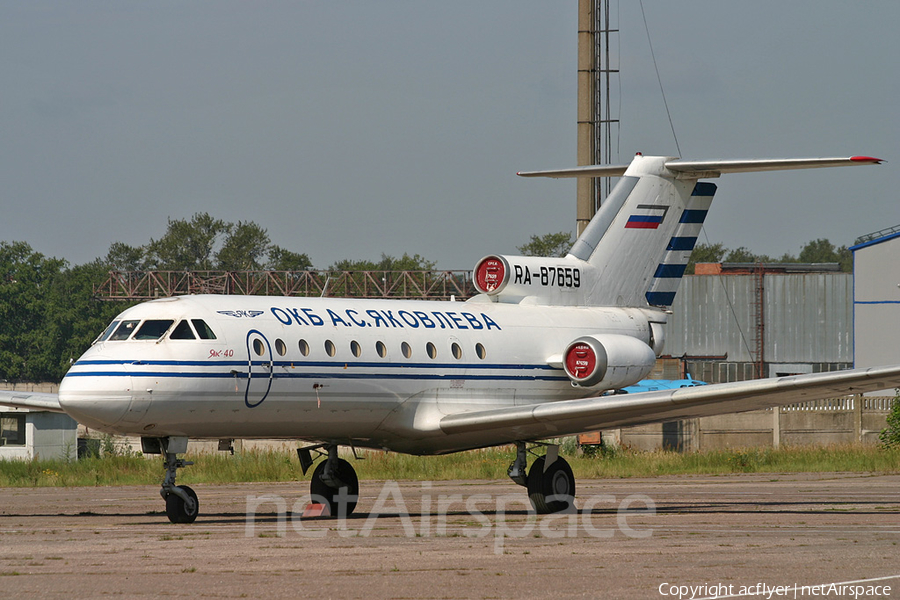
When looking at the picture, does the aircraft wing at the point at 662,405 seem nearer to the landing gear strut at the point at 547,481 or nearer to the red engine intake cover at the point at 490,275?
the landing gear strut at the point at 547,481

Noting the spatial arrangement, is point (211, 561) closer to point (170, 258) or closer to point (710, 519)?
point (710, 519)

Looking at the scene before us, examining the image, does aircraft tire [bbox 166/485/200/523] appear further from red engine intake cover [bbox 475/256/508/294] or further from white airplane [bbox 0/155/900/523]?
red engine intake cover [bbox 475/256/508/294]

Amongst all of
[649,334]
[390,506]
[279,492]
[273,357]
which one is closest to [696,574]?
[273,357]

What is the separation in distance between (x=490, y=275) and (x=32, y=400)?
8.07 meters

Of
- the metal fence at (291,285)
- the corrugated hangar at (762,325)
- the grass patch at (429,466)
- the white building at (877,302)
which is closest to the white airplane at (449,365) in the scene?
the grass patch at (429,466)

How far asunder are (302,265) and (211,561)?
104769 millimetres

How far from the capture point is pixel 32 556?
42.5 ft

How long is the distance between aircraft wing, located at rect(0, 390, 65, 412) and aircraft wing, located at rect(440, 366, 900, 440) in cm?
605

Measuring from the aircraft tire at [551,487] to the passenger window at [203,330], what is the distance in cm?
577

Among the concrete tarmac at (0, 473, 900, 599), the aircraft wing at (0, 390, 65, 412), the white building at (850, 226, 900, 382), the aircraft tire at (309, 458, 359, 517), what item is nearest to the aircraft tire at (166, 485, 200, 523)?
the concrete tarmac at (0, 473, 900, 599)

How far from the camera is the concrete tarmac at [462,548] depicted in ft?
34.4

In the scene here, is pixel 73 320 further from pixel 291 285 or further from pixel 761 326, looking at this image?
pixel 761 326

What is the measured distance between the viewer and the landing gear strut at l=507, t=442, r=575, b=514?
64.8 ft

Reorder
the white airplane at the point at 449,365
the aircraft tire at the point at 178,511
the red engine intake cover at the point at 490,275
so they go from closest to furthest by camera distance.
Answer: the aircraft tire at the point at 178,511 < the white airplane at the point at 449,365 < the red engine intake cover at the point at 490,275
